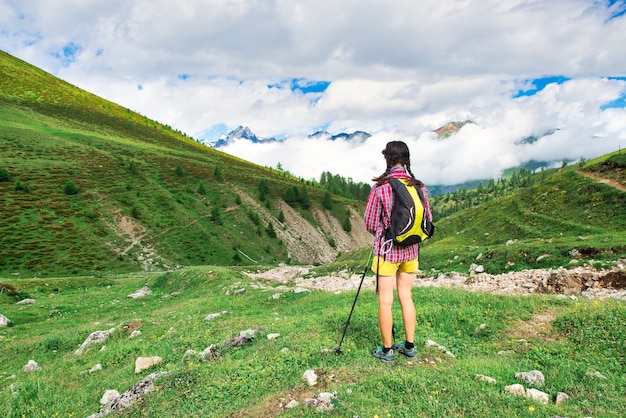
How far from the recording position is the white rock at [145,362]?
30.6 ft

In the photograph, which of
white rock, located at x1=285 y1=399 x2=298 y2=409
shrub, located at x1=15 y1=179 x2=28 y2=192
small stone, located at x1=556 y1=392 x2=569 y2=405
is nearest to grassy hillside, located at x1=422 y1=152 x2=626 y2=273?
small stone, located at x1=556 y1=392 x2=569 y2=405

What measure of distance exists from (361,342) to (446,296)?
4.69 metres

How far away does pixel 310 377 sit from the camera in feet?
22.2

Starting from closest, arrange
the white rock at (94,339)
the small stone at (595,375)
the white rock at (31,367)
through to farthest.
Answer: the small stone at (595,375)
the white rock at (31,367)
the white rock at (94,339)

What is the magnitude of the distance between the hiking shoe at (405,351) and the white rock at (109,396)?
645 cm

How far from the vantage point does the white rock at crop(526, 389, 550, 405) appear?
560 centimetres

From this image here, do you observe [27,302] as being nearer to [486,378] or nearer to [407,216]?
[407,216]

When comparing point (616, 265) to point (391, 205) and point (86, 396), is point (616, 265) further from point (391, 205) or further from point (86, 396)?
point (86, 396)

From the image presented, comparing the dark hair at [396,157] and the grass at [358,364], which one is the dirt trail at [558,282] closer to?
the grass at [358,364]

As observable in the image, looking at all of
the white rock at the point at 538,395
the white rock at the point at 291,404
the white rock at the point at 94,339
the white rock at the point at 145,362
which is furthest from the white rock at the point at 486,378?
the white rock at the point at 94,339

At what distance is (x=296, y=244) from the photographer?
99062 millimetres

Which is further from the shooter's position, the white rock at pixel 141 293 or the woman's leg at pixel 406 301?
the white rock at pixel 141 293

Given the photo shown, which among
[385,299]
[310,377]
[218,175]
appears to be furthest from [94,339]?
[218,175]

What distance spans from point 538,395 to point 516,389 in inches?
12.3
